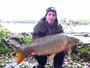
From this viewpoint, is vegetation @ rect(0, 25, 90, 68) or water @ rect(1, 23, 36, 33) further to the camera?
water @ rect(1, 23, 36, 33)

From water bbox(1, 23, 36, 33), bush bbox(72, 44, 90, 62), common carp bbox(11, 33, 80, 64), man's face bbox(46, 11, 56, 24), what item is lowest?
bush bbox(72, 44, 90, 62)

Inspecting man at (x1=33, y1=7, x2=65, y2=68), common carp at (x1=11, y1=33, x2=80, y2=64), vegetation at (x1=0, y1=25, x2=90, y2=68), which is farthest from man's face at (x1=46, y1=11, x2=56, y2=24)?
vegetation at (x1=0, y1=25, x2=90, y2=68)

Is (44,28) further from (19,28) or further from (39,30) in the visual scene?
(19,28)

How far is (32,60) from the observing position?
332 centimetres

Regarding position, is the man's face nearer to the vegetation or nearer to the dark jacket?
the dark jacket

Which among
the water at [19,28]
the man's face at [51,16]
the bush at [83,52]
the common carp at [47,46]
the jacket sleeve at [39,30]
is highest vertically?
the man's face at [51,16]

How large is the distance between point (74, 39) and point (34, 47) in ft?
1.71

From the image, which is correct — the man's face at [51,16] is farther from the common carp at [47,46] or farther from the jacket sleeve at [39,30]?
the common carp at [47,46]

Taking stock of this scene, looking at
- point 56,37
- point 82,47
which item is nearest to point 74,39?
point 56,37

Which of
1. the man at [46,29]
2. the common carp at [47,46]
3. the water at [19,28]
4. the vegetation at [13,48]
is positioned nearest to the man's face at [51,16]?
the man at [46,29]

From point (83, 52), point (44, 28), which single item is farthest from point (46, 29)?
point (83, 52)

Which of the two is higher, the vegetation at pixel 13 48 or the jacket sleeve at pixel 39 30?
the jacket sleeve at pixel 39 30

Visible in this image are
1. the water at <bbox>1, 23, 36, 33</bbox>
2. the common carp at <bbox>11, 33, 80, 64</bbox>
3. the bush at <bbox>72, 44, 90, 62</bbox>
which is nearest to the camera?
the common carp at <bbox>11, 33, 80, 64</bbox>

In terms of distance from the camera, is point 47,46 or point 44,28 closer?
point 47,46
